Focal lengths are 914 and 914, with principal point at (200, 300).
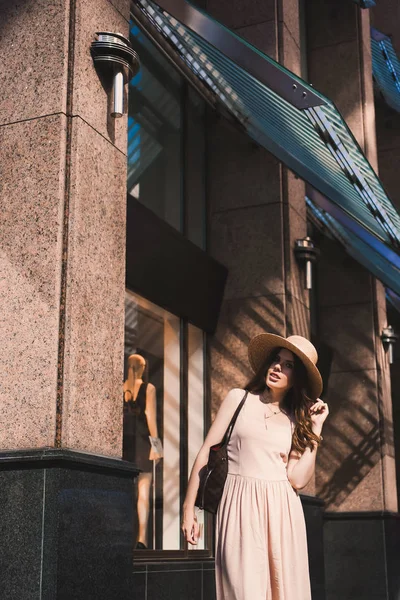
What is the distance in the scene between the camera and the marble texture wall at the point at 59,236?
4.97 m

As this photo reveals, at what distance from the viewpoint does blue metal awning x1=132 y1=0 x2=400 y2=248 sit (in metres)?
7.26

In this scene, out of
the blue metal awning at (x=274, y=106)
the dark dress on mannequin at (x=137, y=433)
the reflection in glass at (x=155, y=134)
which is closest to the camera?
the blue metal awning at (x=274, y=106)

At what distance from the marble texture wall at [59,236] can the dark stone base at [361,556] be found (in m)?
9.09

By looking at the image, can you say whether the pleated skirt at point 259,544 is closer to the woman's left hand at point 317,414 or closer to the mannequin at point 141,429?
the woman's left hand at point 317,414

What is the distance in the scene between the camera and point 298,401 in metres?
4.87

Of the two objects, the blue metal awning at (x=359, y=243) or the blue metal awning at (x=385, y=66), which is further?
the blue metal awning at (x=385, y=66)

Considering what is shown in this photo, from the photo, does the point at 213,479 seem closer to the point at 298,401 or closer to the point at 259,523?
the point at 259,523

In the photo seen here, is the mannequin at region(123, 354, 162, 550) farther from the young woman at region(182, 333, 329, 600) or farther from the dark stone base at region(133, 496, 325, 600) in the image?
the young woman at region(182, 333, 329, 600)

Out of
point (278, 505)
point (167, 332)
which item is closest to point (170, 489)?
point (167, 332)

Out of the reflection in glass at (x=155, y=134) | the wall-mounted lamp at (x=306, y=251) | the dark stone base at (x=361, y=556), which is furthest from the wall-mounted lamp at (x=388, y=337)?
the reflection in glass at (x=155, y=134)

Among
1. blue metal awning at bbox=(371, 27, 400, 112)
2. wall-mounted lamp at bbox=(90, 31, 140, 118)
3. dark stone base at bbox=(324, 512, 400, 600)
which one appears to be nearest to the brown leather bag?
wall-mounted lamp at bbox=(90, 31, 140, 118)

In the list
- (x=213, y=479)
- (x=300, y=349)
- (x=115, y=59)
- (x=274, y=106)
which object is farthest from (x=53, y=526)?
(x=274, y=106)

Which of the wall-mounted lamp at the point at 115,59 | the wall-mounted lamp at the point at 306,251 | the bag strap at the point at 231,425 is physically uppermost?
the wall-mounted lamp at the point at 306,251

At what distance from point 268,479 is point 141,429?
431 centimetres
